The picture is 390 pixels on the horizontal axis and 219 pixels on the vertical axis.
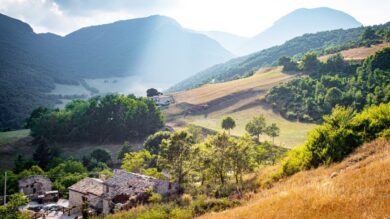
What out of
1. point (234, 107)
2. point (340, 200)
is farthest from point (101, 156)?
point (340, 200)

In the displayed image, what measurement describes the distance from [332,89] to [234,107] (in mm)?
32980

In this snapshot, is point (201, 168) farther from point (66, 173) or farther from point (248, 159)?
point (66, 173)

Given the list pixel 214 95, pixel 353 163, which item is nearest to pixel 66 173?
pixel 353 163

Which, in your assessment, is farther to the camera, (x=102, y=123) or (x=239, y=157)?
(x=102, y=123)

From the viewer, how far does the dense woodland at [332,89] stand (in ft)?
325

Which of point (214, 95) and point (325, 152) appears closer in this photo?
point (325, 152)

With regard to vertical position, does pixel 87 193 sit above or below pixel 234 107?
below

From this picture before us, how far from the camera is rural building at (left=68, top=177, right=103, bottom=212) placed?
44.0m

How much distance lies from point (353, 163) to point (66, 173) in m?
57.1

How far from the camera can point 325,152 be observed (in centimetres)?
2619

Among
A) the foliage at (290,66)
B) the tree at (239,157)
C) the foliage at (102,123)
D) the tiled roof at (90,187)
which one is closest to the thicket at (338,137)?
the tree at (239,157)

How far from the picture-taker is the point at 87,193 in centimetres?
4741

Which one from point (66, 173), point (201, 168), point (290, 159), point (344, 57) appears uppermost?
point (344, 57)

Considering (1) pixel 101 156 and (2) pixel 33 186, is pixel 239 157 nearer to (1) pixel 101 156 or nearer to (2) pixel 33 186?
(2) pixel 33 186
